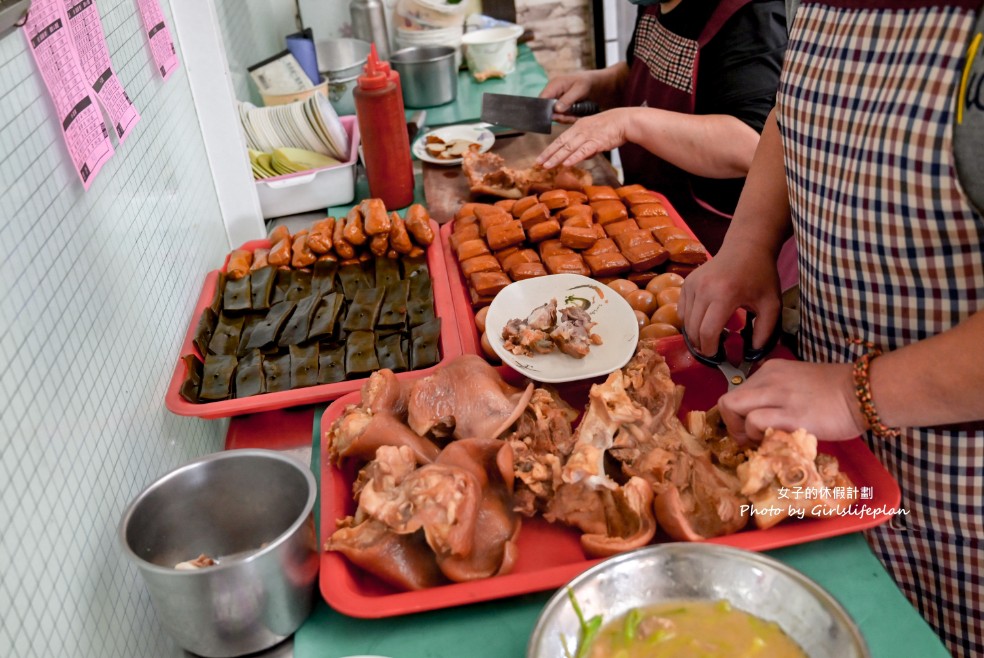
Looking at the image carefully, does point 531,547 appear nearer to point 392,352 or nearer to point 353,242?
point 392,352

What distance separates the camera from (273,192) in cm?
275

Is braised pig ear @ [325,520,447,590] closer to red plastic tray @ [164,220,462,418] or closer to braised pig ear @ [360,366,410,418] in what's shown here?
braised pig ear @ [360,366,410,418]

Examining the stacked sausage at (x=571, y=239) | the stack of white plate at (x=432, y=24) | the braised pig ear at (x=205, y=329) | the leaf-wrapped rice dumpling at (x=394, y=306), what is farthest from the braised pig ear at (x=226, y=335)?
the stack of white plate at (x=432, y=24)

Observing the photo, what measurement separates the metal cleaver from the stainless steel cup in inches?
32.4

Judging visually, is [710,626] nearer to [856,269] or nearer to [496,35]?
[856,269]

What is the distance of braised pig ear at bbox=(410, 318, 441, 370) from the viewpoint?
6.01 feet

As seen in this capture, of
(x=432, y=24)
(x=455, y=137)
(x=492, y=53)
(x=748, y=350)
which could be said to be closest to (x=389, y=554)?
(x=748, y=350)

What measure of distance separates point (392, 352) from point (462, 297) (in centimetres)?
33

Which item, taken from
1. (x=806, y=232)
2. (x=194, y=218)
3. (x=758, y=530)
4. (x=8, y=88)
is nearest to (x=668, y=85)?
(x=806, y=232)

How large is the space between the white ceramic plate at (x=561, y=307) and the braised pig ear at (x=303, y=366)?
1.40 feet

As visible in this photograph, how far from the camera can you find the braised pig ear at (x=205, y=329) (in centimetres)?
193

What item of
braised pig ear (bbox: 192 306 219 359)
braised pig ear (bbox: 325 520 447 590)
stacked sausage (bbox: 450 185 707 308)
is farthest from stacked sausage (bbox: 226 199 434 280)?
braised pig ear (bbox: 325 520 447 590)

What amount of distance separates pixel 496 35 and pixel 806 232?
3.28 metres

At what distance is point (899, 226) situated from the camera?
127 centimetres
